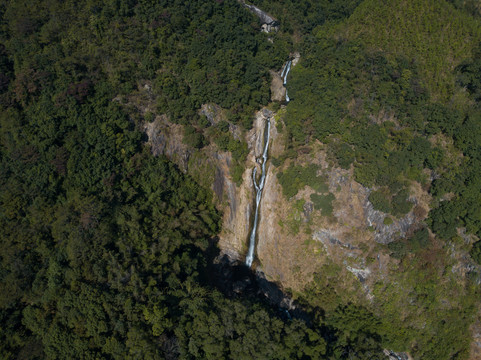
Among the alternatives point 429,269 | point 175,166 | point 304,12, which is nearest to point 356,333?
point 429,269

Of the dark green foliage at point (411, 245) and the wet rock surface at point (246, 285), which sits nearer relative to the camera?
the dark green foliage at point (411, 245)

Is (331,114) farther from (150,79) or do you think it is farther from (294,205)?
(150,79)

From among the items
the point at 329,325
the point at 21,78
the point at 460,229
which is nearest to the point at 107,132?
the point at 21,78

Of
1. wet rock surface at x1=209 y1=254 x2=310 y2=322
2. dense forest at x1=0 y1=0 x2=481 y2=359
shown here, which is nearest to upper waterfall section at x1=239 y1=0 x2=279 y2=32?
dense forest at x1=0 y1=0 x2=481 y2=359

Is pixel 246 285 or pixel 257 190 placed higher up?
pixel 257 190

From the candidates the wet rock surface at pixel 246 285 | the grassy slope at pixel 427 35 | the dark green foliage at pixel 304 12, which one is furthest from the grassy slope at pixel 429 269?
the dark green foliage at pixel 304 12

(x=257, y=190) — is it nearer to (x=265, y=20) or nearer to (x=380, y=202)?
(x=380, y=202)

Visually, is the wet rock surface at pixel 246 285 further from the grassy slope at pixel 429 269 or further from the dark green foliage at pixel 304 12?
the dark green foliage at pixel 304 12

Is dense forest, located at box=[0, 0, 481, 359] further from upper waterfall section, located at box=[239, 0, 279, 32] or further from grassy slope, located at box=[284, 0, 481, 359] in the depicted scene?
upper waterfall section, located at box=[239, 0, 279, 32]
